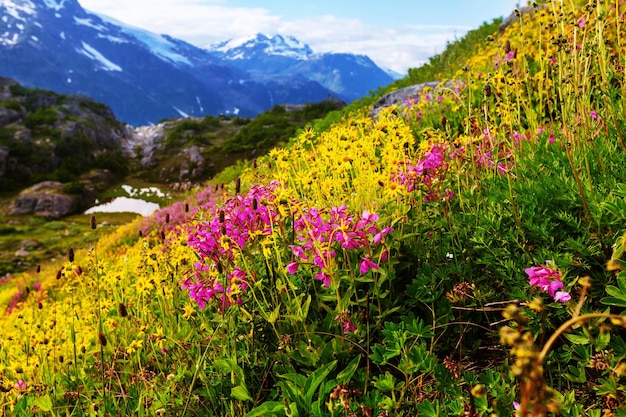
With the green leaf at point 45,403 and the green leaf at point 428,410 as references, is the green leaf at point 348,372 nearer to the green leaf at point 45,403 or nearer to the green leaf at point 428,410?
the green leaf at point 428,410

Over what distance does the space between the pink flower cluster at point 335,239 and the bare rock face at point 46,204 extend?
64.1 meters

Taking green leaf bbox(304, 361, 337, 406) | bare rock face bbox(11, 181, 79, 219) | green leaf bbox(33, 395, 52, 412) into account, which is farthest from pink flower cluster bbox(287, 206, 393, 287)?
bare rock face bbox(11, 181, 79, 219)

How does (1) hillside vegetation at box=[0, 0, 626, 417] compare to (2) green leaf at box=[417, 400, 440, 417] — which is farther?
(1) hillside vegetation at box=[0, 0, 626, 417]

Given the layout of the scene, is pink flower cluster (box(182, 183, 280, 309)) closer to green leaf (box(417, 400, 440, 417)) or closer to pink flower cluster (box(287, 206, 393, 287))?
pink flower cluster (box(287, 206, 393, 287))


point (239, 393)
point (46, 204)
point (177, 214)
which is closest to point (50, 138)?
point (46, 204)

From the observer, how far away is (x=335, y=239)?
2887 millimetres

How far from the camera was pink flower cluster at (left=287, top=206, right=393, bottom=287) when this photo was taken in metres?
2.75

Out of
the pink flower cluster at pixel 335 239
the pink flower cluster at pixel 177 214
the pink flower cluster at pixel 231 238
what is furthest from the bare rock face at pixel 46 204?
the pink flower cluster at pixel 335 239

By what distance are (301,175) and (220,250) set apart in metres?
1.06

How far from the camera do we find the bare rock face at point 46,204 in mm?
59219

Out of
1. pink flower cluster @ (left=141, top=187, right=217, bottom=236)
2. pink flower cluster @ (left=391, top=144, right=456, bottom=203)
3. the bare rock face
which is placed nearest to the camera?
pink flower cluster @ (left=391, top=144, right=456, bottom=203)

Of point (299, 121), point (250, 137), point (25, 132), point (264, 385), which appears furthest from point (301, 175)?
point (25, 132)

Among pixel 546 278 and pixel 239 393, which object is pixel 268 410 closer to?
pixel 239 393

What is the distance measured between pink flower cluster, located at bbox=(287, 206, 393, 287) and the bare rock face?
210 ft
